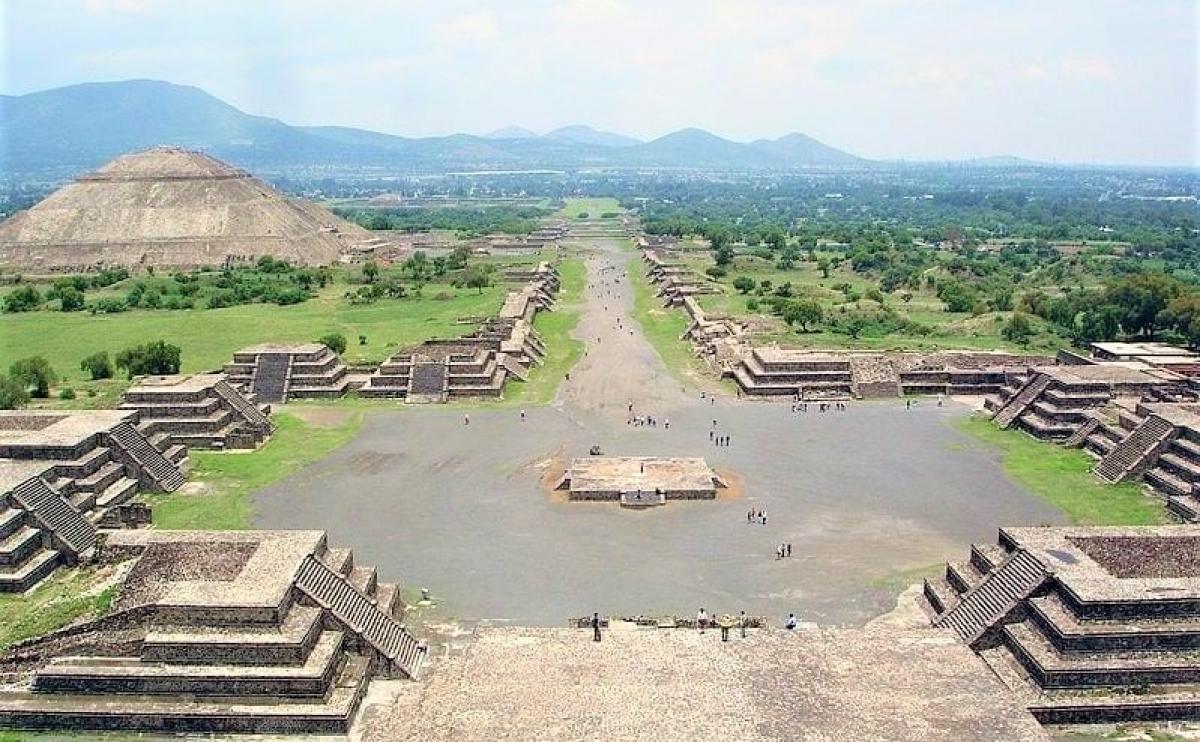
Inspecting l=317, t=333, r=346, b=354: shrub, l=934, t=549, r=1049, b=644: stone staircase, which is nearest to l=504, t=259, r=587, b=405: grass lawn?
l=317, t=333, r=346, b=354: shrub

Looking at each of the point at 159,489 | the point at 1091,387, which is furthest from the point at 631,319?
the point at 159,489

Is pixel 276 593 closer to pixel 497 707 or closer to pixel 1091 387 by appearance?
pixel 497 707

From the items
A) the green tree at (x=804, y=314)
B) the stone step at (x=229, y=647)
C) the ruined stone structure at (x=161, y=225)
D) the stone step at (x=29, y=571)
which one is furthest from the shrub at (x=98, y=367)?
the ruined stone structure at (x=161, y=225)

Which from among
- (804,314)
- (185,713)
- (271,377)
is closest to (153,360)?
(271,377)

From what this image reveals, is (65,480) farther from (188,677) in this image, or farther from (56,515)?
(188,677)

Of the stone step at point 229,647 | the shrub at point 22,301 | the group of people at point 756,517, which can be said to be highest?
the stone step at point 229,647

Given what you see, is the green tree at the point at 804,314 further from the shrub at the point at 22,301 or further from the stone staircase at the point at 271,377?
the shrub at the point at 22,301

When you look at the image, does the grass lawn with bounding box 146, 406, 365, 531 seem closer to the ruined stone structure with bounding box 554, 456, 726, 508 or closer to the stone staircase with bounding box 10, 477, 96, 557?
the stone staircase with bounding box 10, 477, 96, 557
